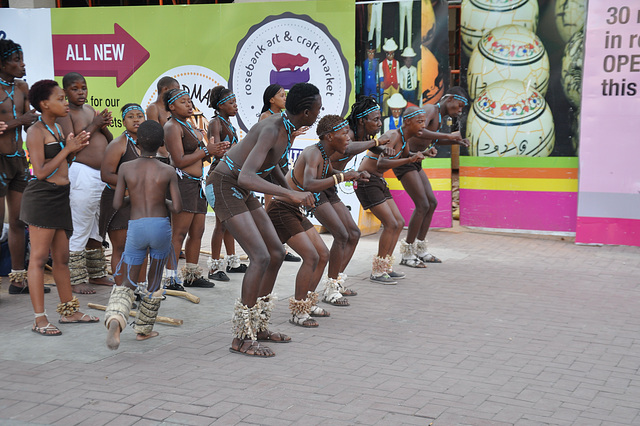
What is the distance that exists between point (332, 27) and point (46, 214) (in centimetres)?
588

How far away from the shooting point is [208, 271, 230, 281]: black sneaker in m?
7.90

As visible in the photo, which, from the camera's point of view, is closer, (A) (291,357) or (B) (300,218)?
(A) (291,357)

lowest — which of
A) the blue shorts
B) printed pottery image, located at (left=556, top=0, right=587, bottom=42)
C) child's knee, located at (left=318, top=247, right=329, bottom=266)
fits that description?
child's knee, located at (left=318, top=247, right=329, bottom=266)

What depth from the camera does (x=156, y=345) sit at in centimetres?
557

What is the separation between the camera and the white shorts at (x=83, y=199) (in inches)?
279

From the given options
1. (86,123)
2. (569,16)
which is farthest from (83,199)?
(569,16)

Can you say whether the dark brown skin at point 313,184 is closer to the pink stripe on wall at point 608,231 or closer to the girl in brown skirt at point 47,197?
the girl in brown skirt at point 47,197

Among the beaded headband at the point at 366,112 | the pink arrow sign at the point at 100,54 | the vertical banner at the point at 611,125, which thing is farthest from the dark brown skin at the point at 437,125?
the pink arrow sign at the point at 100,54

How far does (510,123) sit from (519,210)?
126 centimetres

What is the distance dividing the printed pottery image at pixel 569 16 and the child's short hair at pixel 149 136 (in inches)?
263

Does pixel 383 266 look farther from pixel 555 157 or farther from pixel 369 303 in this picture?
pixel 555 157

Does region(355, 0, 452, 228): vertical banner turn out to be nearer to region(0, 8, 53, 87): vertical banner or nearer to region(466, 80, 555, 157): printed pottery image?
region(466, 80, 555, 157): printed pottery image

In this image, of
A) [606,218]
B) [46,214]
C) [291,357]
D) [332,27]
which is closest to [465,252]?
[606,218]

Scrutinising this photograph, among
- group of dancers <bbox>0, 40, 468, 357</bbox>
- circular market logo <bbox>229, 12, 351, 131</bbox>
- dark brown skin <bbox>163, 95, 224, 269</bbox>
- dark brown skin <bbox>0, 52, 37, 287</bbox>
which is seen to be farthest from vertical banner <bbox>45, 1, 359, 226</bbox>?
dark brown skin <bbox>0, 52, 37, 287</bbox>
